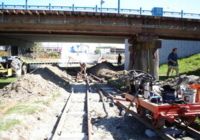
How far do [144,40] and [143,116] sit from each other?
1713 centimetres

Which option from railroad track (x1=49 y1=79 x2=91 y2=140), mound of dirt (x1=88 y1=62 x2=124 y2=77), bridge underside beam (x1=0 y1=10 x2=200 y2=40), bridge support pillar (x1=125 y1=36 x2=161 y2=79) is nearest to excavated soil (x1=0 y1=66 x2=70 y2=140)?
railroad track (x1=49 y1=79 x2=91 y2=140)

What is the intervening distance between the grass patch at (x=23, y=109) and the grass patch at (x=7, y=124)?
68.6 inches

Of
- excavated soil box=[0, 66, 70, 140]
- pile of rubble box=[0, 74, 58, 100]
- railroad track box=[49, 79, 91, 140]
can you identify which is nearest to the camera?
railroad track box=[49, 79, 91, 140]

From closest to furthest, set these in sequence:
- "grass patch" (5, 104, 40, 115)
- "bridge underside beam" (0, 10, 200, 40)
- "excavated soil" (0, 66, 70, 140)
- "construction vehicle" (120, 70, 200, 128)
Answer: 1. "construction vehicle" (120, 70, 200, 128)
2. "excavated soil" (0, 66, 70, 140)
3. "grass patch" (5, 104, 40, 115)
4. "bridge underside beam" (0, 10, 200, 40)

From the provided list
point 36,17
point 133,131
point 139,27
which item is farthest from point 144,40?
point 133,131

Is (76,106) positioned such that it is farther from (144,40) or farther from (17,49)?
(17,49)

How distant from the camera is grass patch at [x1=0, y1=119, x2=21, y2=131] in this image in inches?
450

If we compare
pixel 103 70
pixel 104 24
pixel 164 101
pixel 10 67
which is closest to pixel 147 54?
pixel 104 24

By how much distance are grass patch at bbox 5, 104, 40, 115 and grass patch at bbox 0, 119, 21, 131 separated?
174 centimetres

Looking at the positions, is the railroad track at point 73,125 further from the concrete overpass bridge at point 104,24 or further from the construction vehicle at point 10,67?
the construction vehicle at point 10,67

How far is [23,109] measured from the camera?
15.0 meters

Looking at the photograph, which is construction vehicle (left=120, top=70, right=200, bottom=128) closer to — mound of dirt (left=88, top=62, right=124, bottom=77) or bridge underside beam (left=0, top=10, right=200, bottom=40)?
bridge underside beam (left=0, top=10, right=200, bottom=40)

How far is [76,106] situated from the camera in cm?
1719

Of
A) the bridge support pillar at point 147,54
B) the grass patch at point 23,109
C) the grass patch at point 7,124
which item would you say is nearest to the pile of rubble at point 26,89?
the grass patch at point 23,109
